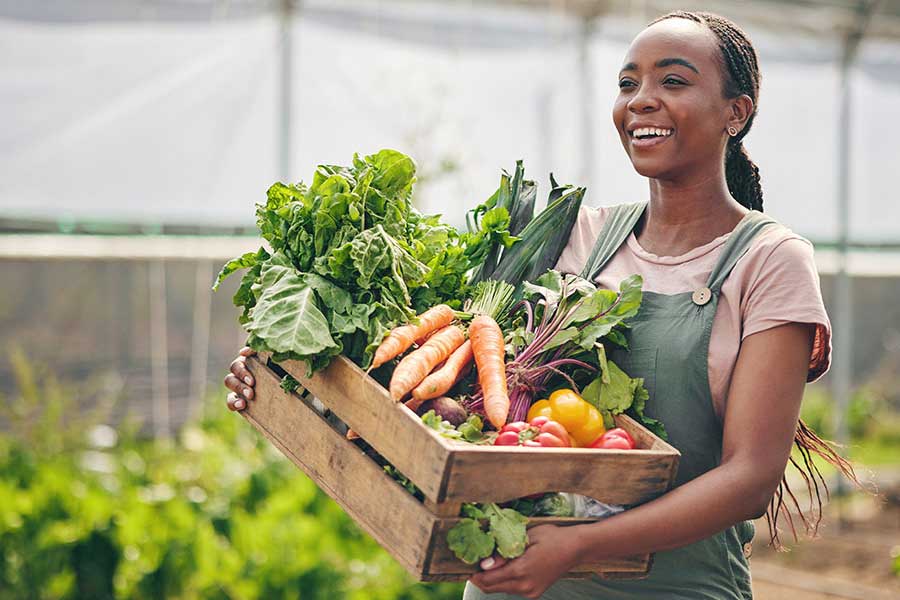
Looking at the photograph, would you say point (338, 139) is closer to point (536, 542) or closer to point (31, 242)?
point (31, 242)

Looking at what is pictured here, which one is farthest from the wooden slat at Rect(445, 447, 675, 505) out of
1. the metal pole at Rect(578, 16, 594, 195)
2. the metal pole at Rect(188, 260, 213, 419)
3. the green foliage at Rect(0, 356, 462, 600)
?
the metal pole at Rect(578, 16, 594, 195)

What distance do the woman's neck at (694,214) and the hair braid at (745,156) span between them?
0.41ft

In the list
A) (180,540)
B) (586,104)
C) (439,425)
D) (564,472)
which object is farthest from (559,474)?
(586,104)

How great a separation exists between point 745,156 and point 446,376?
846mm

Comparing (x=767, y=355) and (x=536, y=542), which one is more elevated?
(x=767, y=355)

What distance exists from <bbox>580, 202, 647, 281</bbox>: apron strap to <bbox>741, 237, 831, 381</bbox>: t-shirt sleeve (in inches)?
15.5

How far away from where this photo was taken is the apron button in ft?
6.74

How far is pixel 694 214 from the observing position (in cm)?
225

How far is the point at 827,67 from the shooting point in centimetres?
798

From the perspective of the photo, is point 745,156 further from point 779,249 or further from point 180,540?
point 180,540

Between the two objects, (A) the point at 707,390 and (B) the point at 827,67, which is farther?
(B) the point at 827,67

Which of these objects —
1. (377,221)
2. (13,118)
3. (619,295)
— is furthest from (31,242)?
(619,295)

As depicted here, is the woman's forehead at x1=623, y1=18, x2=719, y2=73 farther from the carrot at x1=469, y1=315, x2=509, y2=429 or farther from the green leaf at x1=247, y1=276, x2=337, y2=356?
the green leaf at x1=247, y1=276, x2=337, y2=356

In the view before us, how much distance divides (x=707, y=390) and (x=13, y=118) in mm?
4844
